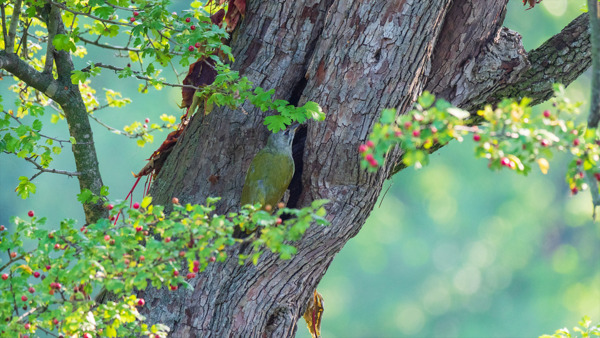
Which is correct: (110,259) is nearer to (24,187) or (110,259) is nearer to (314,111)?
(314,111)

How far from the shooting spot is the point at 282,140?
105 inches

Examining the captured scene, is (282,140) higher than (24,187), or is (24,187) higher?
(282,140)

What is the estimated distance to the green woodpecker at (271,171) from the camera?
103 inches

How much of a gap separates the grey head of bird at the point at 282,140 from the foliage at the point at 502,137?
1032mm

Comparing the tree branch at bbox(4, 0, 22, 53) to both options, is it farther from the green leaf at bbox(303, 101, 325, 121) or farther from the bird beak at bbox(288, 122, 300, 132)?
the green leaf at bbox(303, 101, 325, 121)

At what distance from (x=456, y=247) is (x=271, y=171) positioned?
14431mm

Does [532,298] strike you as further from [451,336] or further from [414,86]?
[414,86]

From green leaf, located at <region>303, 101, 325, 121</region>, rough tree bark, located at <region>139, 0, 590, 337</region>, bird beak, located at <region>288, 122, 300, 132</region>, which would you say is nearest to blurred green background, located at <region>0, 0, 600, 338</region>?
rough tree bark, located at <region>139, 0, 590, 337</region>

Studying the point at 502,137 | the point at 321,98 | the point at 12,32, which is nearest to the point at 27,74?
the point at 12,32

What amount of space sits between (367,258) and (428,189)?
85.4 inches

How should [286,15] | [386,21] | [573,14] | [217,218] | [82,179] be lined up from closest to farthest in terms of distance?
[217,218], [386,21], [286,15], [82,179], [573,14]

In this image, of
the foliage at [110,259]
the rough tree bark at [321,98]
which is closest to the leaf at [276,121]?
the rough tree bark at [321,98]

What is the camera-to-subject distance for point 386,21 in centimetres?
255

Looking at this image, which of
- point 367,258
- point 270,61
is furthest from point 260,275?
point 367,258
